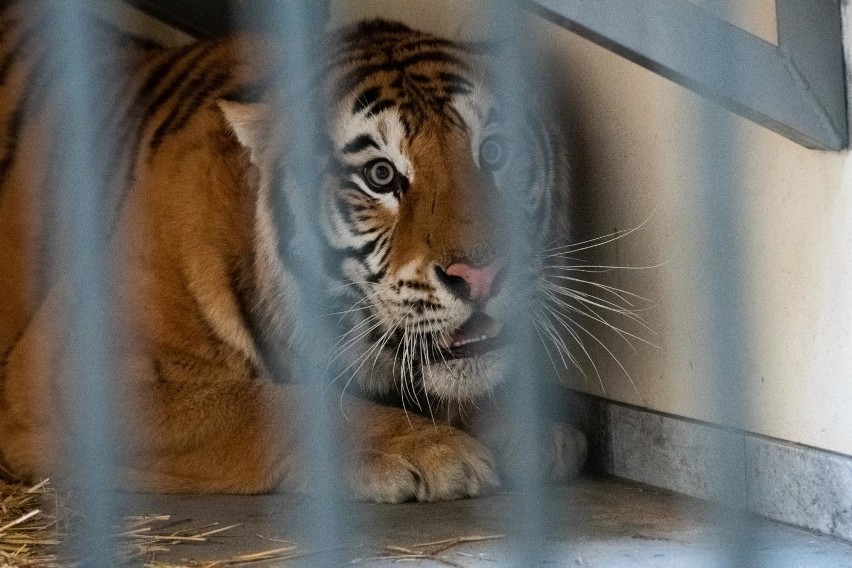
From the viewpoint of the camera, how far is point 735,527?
4.19 ft

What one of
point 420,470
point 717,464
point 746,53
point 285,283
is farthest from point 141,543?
point 746,53

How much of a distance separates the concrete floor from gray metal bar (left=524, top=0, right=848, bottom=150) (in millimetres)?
526

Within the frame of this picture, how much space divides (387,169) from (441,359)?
0.35 metres

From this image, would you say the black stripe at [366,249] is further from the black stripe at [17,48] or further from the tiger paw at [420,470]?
the black stripe at [17,48]

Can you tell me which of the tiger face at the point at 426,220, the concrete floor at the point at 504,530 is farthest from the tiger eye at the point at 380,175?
the concrete floor at the point at 504,530

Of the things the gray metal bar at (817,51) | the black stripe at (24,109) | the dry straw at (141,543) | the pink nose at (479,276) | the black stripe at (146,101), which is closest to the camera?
the gray metal bar at (817,51)

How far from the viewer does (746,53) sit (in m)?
1.48

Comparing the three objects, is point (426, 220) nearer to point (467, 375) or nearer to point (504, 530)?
point (467, 375)

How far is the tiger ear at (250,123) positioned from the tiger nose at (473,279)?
1.49 feet

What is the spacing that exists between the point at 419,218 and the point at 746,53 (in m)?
0.73

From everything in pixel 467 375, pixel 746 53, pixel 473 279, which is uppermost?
pixel 746 53

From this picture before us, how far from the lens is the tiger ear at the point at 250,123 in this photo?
216 centimetres

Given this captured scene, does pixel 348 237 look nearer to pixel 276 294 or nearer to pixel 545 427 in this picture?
pixel 276 294

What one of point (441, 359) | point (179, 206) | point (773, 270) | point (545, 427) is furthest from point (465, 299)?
point (179, 206)
